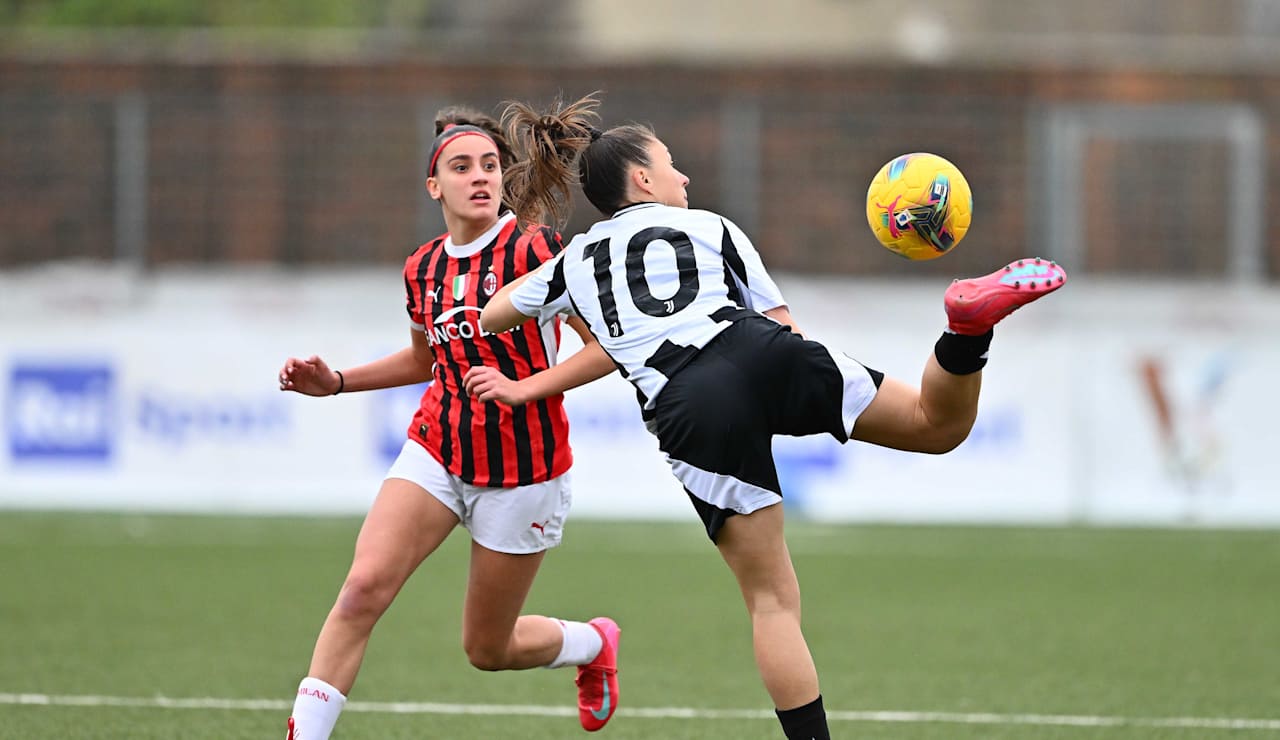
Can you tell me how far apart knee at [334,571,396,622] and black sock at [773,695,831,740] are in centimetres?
121

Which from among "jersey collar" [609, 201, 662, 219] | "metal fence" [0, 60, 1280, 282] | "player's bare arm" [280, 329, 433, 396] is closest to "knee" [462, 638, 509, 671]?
"player's bare arm" [280, 329, 433, 396]

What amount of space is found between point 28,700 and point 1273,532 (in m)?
9.62

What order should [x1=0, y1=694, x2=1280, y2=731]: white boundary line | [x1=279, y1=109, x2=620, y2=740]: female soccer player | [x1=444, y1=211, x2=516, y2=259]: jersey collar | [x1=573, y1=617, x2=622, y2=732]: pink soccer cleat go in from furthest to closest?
[x1=0, y1=694, x2=1280, y2=731]: white boundary line
[x1=573, y1=617, x2=622, y2=732]: pink soccer cleat
[x1=444, y1=211, x2=516, y2=259]: jersey collar
[x1=279, y1=109, x2=620, y2=740]: female soccer player

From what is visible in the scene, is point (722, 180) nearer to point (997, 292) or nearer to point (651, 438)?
point (651, 438)

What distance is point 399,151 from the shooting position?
16.7 metres

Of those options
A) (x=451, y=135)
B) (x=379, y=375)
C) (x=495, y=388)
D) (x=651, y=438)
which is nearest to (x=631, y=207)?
(x=495, y=388)

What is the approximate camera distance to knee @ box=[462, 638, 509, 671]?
18.3 ft

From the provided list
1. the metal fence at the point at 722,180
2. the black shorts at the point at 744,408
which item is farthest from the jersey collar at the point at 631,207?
the metal fence at the point at 722,180

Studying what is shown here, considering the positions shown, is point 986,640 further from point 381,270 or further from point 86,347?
point 381,270

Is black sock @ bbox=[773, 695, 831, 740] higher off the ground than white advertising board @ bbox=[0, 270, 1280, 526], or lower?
higher

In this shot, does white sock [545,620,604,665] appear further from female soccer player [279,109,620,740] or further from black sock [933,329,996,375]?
black sock [933,329,996,375]

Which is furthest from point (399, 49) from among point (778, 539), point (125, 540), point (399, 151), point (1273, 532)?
point (778, 539)

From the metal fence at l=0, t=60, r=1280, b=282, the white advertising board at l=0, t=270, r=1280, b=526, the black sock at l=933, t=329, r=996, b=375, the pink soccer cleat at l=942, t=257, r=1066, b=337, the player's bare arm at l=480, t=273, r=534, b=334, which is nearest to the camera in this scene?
the pink soccer cleat at l=942, t=257, r=1066, b=337

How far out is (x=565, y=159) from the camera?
5160 mm
